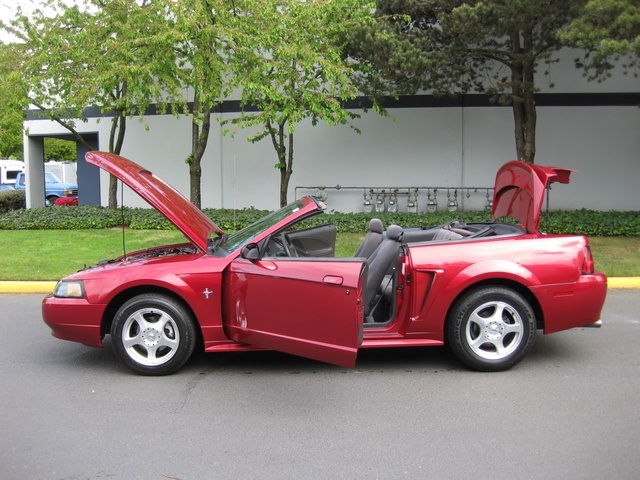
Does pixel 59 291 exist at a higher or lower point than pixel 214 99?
lower

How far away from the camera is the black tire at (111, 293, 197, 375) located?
5.25 m

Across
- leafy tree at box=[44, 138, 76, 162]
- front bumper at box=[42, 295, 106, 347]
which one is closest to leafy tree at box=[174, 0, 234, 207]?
front bumper at box=[42, 295, 106, 347]

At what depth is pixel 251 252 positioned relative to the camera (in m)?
5.11

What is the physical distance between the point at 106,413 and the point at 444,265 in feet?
9.37

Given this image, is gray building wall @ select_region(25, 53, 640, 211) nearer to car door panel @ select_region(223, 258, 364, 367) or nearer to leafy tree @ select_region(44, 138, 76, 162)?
car door panel @ select_region(223, 258, 364, 367)

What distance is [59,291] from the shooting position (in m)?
5.46

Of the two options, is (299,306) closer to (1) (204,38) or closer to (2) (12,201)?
(1) (204,38)

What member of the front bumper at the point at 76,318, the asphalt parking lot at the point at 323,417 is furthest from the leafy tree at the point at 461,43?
the front bumper at the point at 76,318

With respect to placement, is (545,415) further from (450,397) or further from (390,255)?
(390,255)

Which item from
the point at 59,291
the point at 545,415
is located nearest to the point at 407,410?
the point at 545,415

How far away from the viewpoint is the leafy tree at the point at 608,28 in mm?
9711

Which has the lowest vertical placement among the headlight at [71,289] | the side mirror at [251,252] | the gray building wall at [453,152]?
the headlight at [71,289]

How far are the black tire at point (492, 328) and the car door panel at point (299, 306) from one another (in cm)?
107

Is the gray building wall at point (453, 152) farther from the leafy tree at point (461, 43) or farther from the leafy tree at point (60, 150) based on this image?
the leafy tree at point (60, 150)
